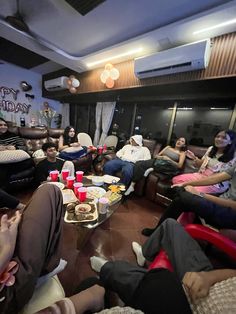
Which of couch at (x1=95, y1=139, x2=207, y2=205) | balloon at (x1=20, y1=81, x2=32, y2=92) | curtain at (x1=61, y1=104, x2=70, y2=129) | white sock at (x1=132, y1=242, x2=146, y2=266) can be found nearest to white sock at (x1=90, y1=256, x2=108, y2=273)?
white sock at (x1=132, y1=242, x2=146, y2=266)

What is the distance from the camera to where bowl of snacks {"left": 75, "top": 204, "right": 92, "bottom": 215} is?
132 centimetres

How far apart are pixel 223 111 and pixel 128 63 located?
2.01m

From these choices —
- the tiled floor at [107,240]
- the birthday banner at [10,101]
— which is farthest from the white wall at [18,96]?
the tiled floor at [107,240]

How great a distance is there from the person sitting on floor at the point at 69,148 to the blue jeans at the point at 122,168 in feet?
2.31

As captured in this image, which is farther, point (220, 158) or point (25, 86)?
point (25, 86)

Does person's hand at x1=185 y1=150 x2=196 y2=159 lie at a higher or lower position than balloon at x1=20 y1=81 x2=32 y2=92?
lower

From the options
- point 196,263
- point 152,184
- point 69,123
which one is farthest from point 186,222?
point 69,123

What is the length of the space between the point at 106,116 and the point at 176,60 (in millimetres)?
2464

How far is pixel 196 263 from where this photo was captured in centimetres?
89

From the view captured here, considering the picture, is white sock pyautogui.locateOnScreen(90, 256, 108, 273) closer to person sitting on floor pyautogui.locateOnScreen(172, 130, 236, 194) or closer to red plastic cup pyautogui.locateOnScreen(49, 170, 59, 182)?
red plastic cup pyautogui.locateOnScreen(49, 170, 59, 182)

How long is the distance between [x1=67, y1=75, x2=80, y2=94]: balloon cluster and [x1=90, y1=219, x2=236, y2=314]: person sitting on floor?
13.9 feet

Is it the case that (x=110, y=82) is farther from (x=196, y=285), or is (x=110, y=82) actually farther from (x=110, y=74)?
(x=196, y=285)

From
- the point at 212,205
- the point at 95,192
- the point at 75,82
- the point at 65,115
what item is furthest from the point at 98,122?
the point at 212,205

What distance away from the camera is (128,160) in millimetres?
2939
